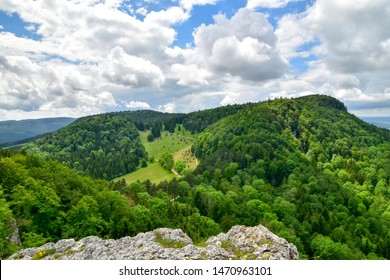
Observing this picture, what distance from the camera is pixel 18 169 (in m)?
63.2

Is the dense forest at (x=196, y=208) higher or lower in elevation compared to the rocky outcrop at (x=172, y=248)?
lower

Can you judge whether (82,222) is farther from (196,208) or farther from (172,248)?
(196,208)

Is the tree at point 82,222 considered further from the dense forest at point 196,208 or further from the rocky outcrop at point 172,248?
the rocky outcrop at point 172,248

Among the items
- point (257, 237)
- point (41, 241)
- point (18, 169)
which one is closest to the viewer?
point (257, 237)

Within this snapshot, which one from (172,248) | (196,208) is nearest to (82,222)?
(172,248)

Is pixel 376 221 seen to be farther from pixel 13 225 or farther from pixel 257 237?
pixel 13 225

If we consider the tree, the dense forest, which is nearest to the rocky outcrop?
the dense forest

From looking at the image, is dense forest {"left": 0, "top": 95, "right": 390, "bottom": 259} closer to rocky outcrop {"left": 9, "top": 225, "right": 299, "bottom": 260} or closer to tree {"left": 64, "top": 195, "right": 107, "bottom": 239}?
tree {"left": 64, "top": 195, "right": 107, "bottom": 239}

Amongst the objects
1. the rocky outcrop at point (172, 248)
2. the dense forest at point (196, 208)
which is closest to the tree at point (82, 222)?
the dense forest at point (196, 208)

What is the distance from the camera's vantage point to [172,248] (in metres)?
33.8

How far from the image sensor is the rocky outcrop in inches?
1233

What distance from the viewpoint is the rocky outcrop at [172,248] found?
3133 centimetres
